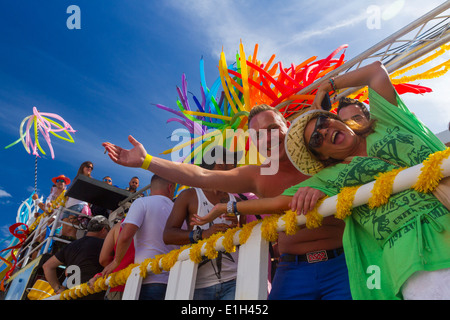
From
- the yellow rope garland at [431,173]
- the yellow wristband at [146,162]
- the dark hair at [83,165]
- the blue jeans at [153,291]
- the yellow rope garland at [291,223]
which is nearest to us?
the yellow rope garland at [431,173]

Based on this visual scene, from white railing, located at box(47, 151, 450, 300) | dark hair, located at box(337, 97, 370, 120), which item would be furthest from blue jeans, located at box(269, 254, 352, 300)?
dark hair, located at box(337, 97, 370, 120)

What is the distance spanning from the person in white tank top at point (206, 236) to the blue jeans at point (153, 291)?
0.90ft

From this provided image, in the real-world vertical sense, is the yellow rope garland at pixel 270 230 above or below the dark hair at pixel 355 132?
below

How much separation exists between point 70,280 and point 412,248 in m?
2.86

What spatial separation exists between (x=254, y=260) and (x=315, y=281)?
29cm

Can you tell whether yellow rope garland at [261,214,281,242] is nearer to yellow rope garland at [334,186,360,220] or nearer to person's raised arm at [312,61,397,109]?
yellow rope garland at [334,186,360,220]

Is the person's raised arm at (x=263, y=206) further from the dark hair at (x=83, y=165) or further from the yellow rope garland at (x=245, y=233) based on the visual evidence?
the dark hair at (x=83, y=165)

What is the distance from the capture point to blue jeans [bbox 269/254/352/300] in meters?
1.33

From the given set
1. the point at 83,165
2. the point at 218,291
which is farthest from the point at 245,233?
the point at 83,165

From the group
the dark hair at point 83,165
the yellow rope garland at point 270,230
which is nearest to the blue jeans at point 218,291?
the yellow rope garland at point 270,230

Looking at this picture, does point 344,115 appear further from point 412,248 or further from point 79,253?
point 79,253

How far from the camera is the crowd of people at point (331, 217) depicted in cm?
97

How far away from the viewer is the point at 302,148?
1521 millimetres

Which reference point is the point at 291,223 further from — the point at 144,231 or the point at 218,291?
the point at 144,231
